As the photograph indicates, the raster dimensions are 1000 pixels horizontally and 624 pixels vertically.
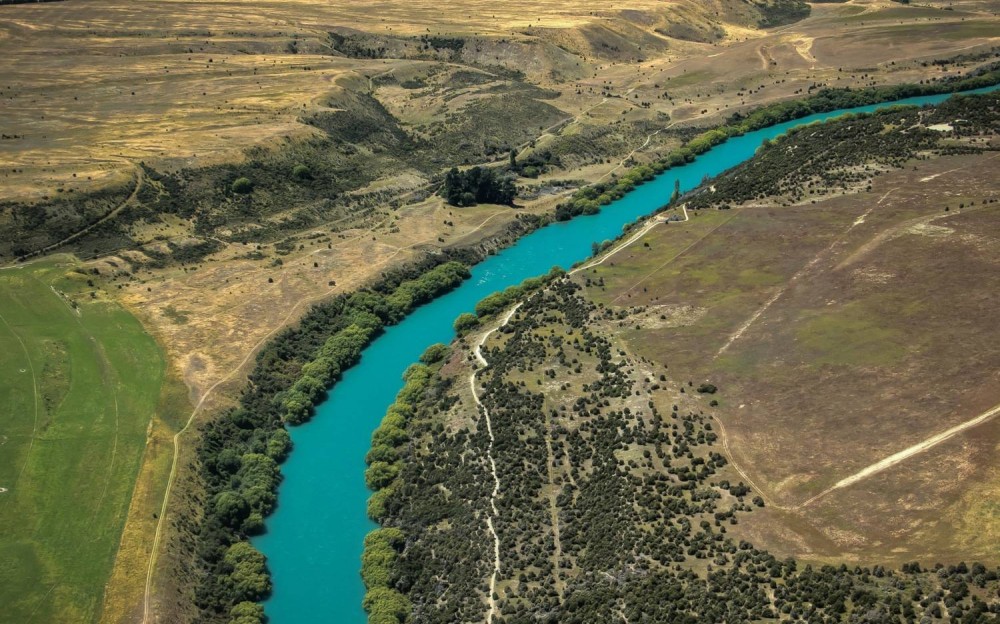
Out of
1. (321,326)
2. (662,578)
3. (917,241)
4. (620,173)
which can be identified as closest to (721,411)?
(662,578)

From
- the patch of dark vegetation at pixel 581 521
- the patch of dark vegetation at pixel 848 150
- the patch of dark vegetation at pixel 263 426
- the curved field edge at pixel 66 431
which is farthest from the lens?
the patch of dark vegetation at pixel 848 150

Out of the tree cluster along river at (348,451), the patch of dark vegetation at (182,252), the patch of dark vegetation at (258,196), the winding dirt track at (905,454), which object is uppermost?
the patch of dark vegetation at (258,196)

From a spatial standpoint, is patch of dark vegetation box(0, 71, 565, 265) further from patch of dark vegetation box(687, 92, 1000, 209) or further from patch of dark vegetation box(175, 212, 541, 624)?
patch of dark vegetation box(687, 92, 1000, 209)

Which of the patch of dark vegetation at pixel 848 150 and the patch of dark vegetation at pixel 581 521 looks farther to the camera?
the patch of dark vegetation at pixel 848 150

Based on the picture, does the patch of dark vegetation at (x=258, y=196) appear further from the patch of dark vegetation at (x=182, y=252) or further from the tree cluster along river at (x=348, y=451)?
the tree cluster along river at (x=348, y=451)

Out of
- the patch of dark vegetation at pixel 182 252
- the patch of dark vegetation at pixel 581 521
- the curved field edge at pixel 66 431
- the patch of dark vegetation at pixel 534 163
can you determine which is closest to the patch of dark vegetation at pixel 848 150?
the patch of dark vegetation at pixel 534 163

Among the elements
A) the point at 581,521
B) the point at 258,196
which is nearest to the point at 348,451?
the point at 581,521

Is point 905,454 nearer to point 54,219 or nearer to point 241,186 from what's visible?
point 241,186
